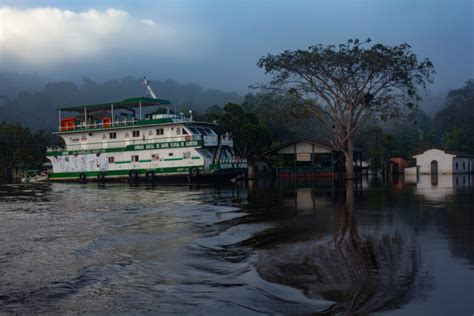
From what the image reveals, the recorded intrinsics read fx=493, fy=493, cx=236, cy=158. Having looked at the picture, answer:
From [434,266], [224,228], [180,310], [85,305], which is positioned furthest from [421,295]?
[224,228]

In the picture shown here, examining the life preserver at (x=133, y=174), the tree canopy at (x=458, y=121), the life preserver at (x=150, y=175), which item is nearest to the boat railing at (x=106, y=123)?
the life preserver at (x=133, y=174)

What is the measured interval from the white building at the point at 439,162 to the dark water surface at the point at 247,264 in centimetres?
3932

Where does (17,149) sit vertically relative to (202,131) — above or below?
below

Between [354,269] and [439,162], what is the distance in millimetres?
49223

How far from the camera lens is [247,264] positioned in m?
8.32

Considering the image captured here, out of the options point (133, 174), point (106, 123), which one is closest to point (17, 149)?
point (106, 123)

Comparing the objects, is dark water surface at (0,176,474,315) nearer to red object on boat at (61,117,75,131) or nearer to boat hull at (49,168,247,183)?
boat hull at (49,168,247,183)

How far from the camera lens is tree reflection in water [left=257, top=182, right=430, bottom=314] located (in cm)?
601

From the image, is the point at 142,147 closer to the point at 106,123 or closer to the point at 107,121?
the point at 106,123

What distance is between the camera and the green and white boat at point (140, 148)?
1551 inches

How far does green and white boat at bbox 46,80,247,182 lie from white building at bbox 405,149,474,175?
74.8ft

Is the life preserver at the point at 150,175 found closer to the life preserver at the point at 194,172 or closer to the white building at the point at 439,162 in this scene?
the life preserver at the point at 194,172

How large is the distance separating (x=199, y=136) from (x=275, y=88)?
8298 millimetres

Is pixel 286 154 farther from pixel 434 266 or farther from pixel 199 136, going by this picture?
pixel 434 266
